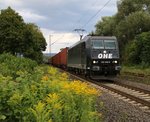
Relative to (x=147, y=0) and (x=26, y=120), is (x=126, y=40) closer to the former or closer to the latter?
(x=147, y=0)

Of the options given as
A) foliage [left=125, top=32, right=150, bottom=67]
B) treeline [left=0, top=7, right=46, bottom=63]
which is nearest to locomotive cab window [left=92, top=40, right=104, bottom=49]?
treeline [left=0, top=7, right=46, bottom=63]

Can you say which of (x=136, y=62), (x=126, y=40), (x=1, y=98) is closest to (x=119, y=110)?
(x=1, y=98)

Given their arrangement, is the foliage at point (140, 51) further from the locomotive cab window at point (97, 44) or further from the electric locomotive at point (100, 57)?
the locomotive cab window at point (97, 44)

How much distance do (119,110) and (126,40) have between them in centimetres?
5536

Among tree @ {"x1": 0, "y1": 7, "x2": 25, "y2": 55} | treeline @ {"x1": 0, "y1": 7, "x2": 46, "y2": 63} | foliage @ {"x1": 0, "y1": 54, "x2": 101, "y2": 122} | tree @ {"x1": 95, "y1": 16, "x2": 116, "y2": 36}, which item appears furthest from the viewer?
tree @ {"x1": 95, "y1": 16, "x2": 116, "y2": 36}

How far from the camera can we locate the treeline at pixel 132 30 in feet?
178

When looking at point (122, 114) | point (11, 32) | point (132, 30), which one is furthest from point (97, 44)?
point (132, 30)

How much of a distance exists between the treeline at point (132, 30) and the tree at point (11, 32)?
14.2m

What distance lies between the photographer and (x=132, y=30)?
6544 centimetres

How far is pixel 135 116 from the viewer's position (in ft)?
37.8

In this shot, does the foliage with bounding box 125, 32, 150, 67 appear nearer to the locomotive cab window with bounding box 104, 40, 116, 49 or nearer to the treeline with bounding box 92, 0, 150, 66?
the treeline with bounding box 92, 0, 150, 66

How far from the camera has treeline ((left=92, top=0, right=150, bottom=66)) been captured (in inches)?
2135

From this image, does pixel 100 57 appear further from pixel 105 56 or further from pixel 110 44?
pixel 110 44

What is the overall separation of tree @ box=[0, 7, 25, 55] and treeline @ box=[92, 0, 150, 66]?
14237 mm
